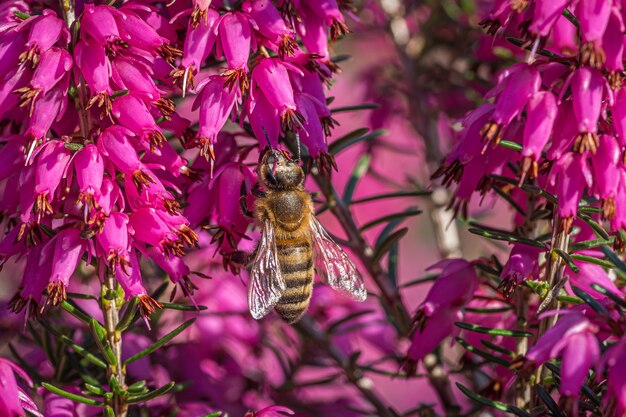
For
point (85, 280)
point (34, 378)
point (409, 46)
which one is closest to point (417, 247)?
point (409, 46)

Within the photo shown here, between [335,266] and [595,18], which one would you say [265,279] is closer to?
[335,266]

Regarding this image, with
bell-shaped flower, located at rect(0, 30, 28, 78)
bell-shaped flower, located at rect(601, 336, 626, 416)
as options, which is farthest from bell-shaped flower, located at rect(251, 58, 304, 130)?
bell-shaped flower, located at rect(601, 336, 626, 416)

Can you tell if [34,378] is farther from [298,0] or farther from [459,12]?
[459,12]

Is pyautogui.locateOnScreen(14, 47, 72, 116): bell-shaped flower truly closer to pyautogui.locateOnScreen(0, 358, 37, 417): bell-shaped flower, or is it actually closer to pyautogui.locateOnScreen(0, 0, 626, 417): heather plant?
pyautogui.locateOnScreen(0, 0, 626, 417): heather plant

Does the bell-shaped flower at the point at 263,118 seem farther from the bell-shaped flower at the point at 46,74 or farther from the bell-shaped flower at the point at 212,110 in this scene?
the bell-shaped flower at the point at 46,74

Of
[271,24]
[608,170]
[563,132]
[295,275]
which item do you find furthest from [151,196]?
[608,170]

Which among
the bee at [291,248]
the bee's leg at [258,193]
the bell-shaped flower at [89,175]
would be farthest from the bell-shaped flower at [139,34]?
the bee's leg at [258,193]
